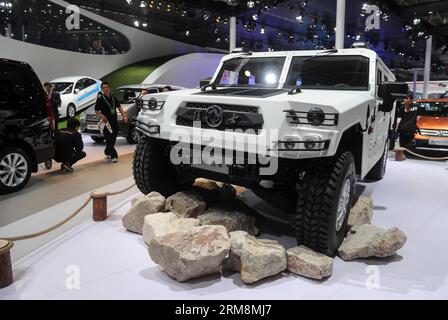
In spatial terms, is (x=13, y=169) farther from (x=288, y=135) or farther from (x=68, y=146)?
(x=288, y=135)

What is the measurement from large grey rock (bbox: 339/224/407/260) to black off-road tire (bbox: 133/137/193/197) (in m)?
1.81

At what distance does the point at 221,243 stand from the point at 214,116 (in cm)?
99

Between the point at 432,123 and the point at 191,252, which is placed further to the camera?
the point at 432,123

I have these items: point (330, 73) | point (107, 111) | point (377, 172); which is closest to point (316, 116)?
point (330, 73)

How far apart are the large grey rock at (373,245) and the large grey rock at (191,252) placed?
3.30 feet

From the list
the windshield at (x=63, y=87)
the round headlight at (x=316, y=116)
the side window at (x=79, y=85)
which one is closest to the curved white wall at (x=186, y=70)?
the side window at (x=79, y=85)

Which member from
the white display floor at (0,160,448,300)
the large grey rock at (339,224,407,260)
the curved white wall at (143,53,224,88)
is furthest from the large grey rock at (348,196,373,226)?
the curved white wall at (143,53,224,88)

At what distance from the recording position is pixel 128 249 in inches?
128

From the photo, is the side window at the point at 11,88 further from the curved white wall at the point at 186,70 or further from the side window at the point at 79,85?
the curved white wall at the point at 186,70

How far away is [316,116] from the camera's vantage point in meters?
2.72

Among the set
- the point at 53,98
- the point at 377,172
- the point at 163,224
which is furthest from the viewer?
the point at 53,98

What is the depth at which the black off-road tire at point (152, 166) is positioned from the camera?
12.3 ft

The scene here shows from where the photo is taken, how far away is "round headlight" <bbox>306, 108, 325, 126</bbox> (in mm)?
2709
